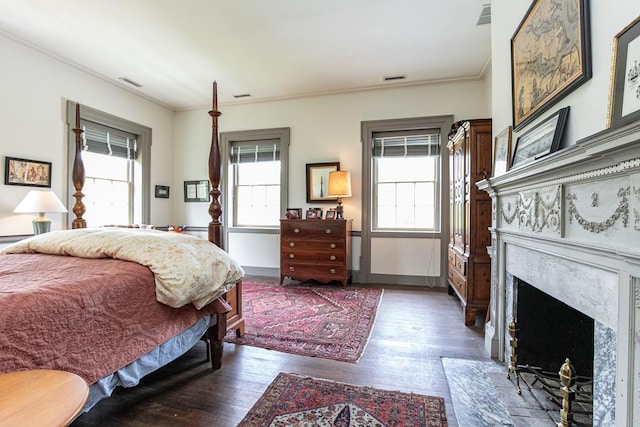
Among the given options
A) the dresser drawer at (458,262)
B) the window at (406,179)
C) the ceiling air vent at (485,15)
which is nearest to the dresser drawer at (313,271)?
the window at (406,179)

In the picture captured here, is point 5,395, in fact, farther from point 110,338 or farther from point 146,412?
point 146,412

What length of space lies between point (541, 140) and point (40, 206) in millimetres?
4249

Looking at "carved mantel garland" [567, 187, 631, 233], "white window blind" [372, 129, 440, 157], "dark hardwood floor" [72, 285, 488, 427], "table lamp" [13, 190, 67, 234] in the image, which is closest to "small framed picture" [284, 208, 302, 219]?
"white window blind" [372, 129, 440, 157]

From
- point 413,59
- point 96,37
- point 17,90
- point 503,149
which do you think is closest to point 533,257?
point 503,149

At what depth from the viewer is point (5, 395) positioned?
0.75 m

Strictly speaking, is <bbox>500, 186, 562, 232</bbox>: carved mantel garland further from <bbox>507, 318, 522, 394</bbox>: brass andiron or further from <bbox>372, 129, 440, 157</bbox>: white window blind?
<bbox>372, 129, 440, 157</bbox>: white window blind

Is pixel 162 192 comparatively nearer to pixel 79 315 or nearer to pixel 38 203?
pixel 38 203

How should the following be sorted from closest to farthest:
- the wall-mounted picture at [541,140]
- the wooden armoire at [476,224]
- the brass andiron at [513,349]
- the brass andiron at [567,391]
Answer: the brass andiron at [567,391] < the wall-mounted picture at [541,140] < the brass andiron at [513,349] < the wooden armoire at [476,224]

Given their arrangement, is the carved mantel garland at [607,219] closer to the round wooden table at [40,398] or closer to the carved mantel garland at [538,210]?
the carved mantel garland at [538,210]

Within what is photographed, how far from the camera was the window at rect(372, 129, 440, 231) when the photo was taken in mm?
4164

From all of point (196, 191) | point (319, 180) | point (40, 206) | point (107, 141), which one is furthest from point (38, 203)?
point (319, 180)

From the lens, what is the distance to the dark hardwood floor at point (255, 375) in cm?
151

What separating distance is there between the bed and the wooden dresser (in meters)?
1.92

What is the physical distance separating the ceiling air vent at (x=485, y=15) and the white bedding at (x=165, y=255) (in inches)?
119
